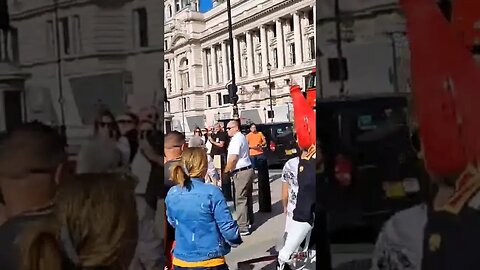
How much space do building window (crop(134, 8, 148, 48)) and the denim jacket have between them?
181 cm

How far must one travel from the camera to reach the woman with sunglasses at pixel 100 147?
64.7 inches

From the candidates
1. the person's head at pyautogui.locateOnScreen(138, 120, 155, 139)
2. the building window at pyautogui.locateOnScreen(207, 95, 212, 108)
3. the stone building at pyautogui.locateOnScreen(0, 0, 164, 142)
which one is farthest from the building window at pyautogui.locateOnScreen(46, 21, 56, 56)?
the building window at pyautogui.locateOnScreen(207, 95, 212, 108)

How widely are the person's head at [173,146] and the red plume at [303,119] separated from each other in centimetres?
89

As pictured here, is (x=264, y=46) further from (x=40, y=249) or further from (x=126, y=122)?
(x=40, y=249)

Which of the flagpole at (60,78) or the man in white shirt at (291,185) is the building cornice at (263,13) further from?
the flagpole at (60,78)

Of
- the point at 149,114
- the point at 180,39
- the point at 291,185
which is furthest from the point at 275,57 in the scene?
the point at 149,114

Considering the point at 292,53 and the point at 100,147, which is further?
the point at 292,53

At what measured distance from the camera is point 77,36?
65.2 inches

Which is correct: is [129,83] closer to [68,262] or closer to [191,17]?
[68,262]

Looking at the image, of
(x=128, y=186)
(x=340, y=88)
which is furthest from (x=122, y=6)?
(x=340, y=88)

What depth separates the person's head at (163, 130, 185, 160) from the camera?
13.4 ft

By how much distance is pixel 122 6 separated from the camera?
1650mm

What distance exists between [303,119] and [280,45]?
46248 millimetres

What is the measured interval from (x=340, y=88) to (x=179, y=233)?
2015mm
